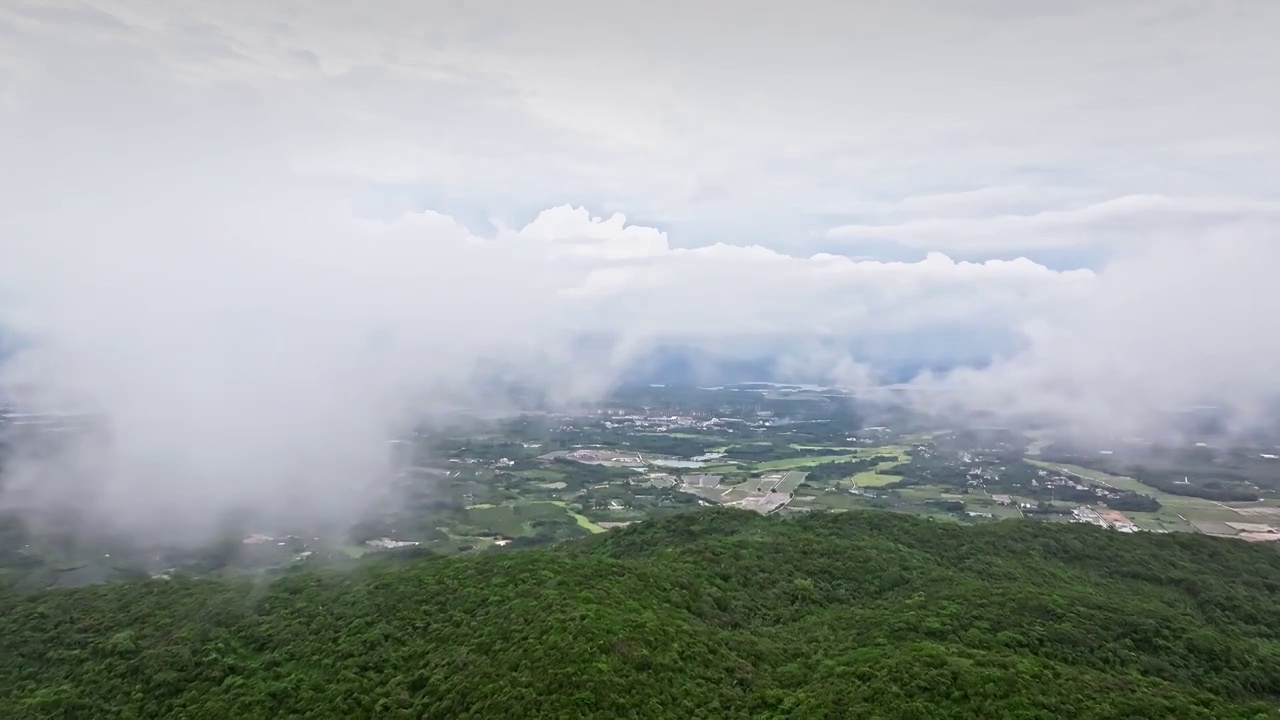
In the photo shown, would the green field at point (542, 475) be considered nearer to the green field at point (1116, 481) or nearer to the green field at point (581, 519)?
the green field at point (581, 519)

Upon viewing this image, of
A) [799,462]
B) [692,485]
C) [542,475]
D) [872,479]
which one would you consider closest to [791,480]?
[872,479]

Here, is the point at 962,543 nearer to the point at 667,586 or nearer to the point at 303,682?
the point at 667,586

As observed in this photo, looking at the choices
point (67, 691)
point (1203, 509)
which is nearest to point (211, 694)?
point (67, 691)

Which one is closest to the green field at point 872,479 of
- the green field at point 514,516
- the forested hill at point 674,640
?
the green field at point 514,516

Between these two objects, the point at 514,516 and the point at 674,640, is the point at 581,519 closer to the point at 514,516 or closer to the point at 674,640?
the point at 514,516

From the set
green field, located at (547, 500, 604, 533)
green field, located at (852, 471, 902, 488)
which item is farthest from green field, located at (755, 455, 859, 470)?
green field, located at (547, 500, 604, 533)

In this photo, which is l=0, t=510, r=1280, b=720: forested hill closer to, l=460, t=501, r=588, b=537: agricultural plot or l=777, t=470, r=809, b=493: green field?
l=460, t=501, r=588, b=537: agricultural plot

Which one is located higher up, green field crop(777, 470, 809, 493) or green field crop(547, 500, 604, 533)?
green field crop(547, 500, 604, 533)

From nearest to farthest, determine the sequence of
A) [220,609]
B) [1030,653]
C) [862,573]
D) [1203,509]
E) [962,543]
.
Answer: [1030,653] < [220,609] < [862,573] < [962,543] < [1203,509]
